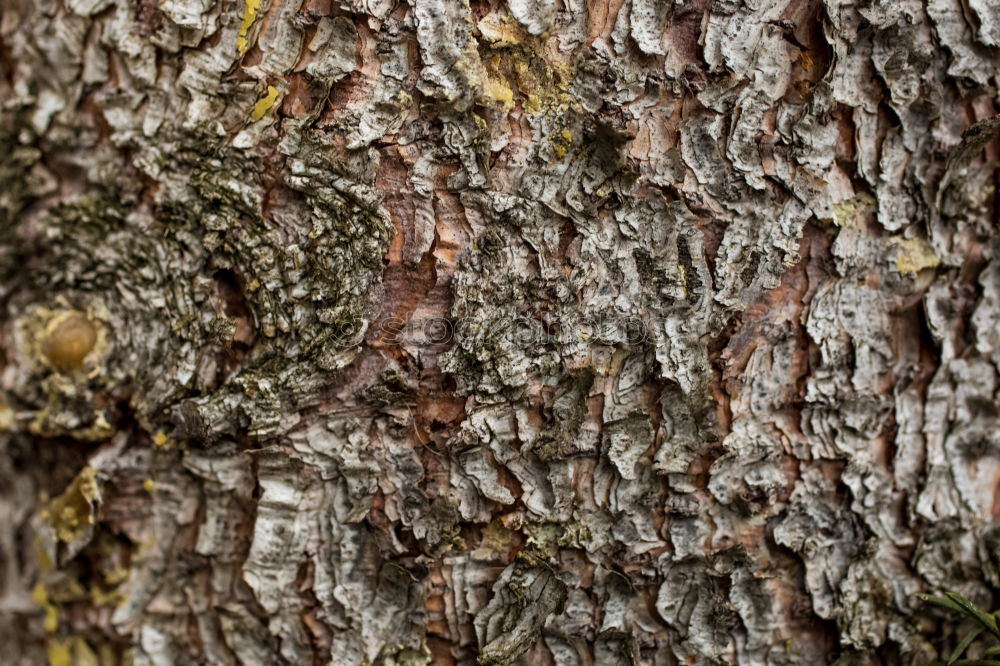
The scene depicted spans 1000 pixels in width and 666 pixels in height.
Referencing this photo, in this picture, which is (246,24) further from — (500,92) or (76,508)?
(76,508)

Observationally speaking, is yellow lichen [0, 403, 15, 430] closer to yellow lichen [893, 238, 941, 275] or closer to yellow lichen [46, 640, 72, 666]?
yellow lichen [46, 640, 72, 666]

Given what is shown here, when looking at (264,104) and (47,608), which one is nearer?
(264,104)

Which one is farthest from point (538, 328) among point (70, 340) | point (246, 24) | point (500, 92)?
point (70, 340)

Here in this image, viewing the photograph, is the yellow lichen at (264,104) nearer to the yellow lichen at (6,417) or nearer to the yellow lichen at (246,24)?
the yellow lichen at (246,24)

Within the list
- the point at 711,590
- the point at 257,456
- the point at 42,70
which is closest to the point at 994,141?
the point at 711,590

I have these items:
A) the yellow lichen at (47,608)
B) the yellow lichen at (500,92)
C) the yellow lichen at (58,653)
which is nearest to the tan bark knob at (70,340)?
the yellow lichen at (47,608)

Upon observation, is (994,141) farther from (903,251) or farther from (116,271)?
(116,271)

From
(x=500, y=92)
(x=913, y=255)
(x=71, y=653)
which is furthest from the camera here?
(x=71, y=653)
